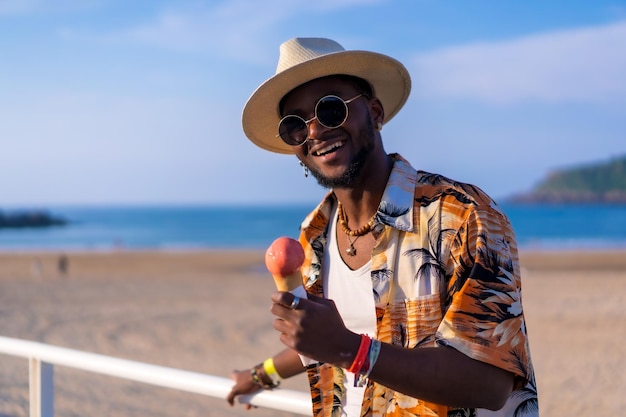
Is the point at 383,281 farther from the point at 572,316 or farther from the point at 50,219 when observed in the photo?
the point at 50,219

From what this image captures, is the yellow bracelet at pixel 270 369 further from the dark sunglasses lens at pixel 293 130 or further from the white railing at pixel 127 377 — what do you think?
the dark sunglasses lens at pixel 293 130

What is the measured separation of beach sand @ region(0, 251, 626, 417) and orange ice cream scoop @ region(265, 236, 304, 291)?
4.54 metres

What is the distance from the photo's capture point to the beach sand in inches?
318

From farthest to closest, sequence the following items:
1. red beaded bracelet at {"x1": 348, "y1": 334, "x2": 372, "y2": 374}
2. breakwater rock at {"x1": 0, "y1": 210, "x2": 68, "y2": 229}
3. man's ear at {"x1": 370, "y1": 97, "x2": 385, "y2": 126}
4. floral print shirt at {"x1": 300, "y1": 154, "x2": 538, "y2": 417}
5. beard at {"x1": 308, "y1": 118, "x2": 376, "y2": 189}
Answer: breakwater rock at {"x1": 0, "y1": 210, "x2": 68, "y2": 229}
man's ear at {"x1": 370, "y1": 97, "x2": 385, "y2": 126}
beard at {"x1": 308, "y1": 118, "x2": 376, "y2": 189}
floral print shirt at {"x1": 300, "y1": 154, "x2": 538, "y2": 417}
red beaded bracelet at {"x1": 348, "y1": 334, "x2": 372, "y2": 374}

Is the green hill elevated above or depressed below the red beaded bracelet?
above

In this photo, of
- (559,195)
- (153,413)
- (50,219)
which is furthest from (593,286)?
(559,195)

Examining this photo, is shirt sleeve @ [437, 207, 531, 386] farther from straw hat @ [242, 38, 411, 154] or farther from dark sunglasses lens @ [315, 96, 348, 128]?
straw hat @ [242, 38, 411, 154]

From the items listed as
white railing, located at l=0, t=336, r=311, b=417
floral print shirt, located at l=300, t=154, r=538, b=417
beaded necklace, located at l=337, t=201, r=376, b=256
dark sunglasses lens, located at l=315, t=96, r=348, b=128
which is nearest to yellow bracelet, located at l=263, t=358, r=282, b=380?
white railing, located at l=0, t=336, r=311, b=417

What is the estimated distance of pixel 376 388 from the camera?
2084 millimetres

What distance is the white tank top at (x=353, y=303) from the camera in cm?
223

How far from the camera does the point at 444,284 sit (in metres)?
2.01

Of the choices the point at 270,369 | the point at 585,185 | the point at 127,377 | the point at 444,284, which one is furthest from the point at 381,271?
the point at 585,185

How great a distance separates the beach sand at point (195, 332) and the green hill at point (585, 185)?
153m

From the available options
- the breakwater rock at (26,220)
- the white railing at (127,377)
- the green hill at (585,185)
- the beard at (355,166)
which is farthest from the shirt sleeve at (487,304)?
the green hill at (585,185)
